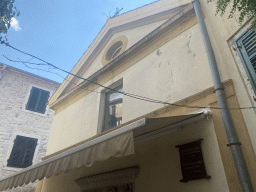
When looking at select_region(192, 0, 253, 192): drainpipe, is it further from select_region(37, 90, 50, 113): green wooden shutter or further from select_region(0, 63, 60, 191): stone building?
select_region(37, 90, 50, 113): green wooden shutter

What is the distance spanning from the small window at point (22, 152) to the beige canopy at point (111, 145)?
5.62 meters

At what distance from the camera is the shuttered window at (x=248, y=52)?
134 inches

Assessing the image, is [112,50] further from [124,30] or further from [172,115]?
[172,115]

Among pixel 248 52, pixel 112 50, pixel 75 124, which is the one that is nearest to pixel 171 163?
pixel 248 52

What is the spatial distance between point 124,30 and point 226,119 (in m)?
5.78

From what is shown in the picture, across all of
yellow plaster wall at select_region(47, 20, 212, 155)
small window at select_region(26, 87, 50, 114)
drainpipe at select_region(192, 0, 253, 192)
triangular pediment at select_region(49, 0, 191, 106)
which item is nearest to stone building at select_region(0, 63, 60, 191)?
small window at select_region(26, 87, 50, 114)

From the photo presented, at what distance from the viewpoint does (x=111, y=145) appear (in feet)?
11.2

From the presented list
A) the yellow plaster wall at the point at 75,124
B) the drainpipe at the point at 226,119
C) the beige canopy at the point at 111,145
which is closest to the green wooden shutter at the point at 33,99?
the yellow plaster wall at the point at 75,124

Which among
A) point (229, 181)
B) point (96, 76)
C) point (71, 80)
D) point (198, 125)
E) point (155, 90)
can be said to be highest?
point (71, 80)

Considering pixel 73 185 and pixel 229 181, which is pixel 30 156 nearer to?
pixel 73 185

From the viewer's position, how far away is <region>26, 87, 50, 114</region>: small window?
11.9m

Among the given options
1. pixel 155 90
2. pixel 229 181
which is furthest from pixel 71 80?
pixel 229 181

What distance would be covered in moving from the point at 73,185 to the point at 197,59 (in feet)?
17.1

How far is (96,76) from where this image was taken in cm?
786
